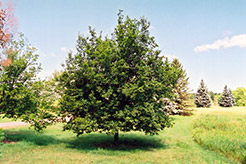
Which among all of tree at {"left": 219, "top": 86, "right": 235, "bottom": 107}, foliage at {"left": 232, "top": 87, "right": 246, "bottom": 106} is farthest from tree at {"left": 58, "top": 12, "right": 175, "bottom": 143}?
foliage at {"left": 232, "top": 87, "right": 246, "bottom": 106}

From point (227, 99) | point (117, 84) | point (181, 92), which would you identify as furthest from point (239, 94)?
point (117, 84)

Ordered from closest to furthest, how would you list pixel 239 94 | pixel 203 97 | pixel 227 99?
pixel 203 97 → pixel 227 99 → pixel 239 94

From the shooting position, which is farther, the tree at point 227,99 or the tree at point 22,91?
the tree at point 227,99

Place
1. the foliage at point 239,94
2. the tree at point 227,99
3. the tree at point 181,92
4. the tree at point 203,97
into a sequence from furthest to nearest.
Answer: the foliage at point 239,94
the tree at point 227,99
the tree at point 203,97
the tree at point 181,92

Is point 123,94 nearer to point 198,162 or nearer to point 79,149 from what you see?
point 79,149

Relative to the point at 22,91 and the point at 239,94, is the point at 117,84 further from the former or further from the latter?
the point at 239,94

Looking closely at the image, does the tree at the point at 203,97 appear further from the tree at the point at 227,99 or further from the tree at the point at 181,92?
the tree at the point at 181,92

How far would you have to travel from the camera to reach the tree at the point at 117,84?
35.5 feet

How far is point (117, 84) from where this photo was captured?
1161 cm

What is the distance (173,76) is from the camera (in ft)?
39.8

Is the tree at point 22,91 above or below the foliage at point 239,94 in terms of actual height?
below

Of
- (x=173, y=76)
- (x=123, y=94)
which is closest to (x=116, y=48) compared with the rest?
(x=123, y=94)

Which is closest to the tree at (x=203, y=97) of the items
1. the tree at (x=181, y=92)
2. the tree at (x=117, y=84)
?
the tree at (x=181, y=92)

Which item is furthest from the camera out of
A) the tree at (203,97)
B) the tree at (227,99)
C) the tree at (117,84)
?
the tree at (227,99)
